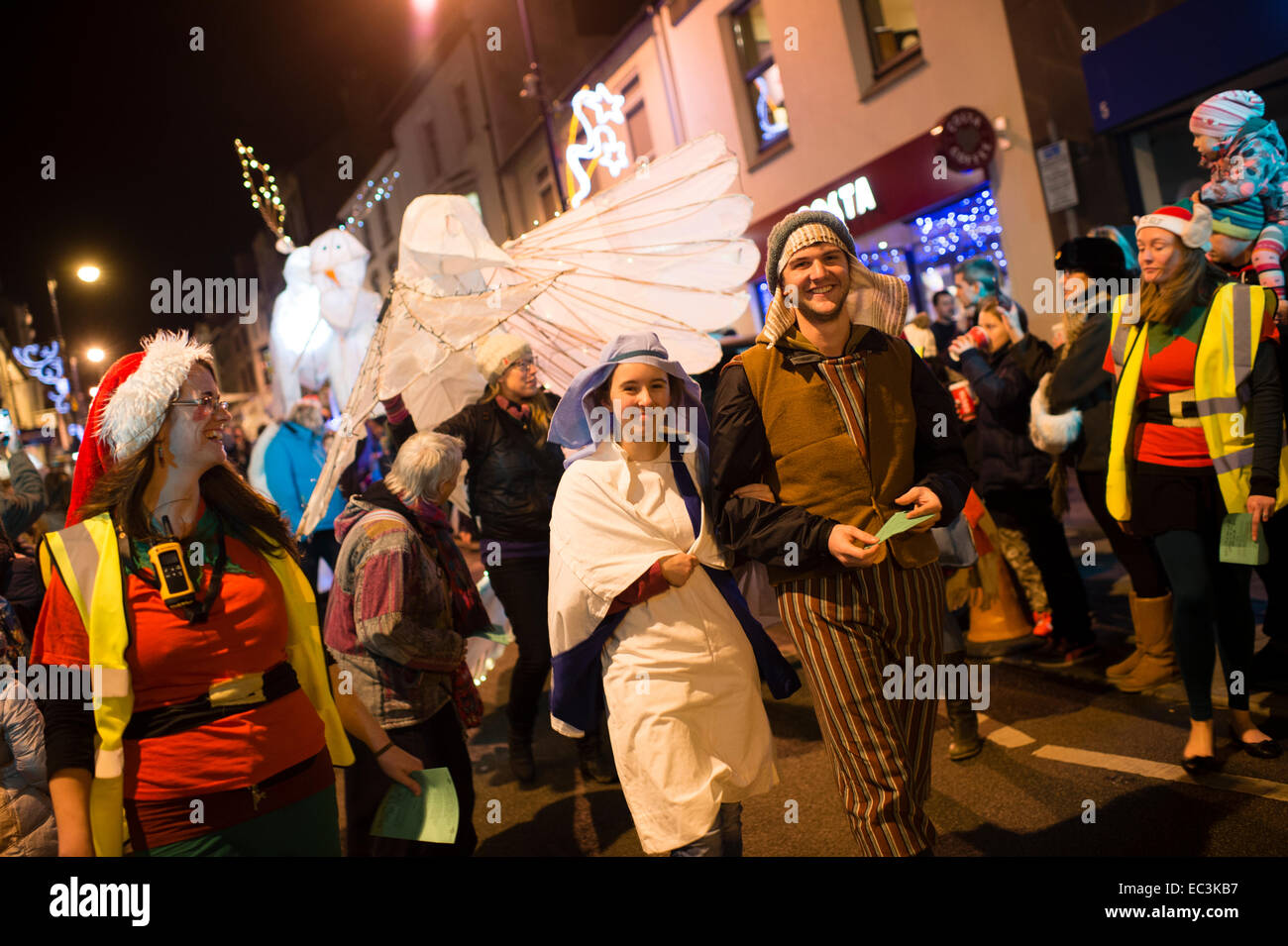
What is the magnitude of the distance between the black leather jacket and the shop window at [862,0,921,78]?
8842 mm

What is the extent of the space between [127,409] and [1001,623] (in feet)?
16.3

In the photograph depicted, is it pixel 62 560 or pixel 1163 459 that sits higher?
pixel 62 560

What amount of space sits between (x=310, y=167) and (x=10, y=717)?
3979 centimetres

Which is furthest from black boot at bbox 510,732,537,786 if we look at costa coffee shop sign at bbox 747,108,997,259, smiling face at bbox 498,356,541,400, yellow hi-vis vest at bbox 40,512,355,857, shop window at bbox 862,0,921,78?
shop window at bbox 862,0,921,78

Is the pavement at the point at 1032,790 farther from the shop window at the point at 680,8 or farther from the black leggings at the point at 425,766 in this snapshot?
the shop window at the point at 680,8

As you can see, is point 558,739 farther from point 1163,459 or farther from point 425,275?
point 1163,459

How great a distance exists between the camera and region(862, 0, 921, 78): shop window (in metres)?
11.4

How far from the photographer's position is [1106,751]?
3943mm

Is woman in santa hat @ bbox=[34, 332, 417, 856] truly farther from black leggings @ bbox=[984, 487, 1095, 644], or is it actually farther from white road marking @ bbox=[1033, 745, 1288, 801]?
black leggings @ bbox=[984, 487, 1095, 644]

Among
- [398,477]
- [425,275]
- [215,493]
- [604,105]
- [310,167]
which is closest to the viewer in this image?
[215,493]

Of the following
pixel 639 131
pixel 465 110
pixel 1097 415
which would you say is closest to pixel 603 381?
pixel 1097 415

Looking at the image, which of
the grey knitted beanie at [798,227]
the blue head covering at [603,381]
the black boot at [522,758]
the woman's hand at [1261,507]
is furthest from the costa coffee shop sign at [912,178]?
the blue head covering at [603,381]

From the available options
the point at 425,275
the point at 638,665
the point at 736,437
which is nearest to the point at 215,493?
the point at 638,665

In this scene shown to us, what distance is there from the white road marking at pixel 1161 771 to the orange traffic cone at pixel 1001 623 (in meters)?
1.54
